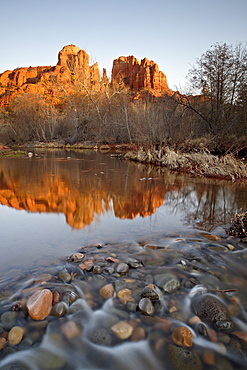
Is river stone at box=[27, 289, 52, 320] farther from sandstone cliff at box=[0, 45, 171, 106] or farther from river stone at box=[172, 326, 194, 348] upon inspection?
sandstone cliff at box=[0, 45, 171, 106]

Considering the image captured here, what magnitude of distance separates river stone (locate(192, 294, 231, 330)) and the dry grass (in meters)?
7.59

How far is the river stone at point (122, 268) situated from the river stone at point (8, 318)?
1.11 m

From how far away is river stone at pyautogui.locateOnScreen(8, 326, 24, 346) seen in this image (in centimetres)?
168

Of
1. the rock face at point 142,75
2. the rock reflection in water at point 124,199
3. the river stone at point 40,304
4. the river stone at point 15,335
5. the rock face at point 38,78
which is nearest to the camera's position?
the river stone at point 15,335

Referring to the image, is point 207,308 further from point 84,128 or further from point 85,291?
point 84,128

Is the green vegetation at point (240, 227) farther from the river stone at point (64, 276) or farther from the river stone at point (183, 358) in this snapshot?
the river stone at point (64, 276)

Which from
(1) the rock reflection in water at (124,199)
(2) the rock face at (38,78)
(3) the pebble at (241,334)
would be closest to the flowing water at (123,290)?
(3) the pebble at (241,334)

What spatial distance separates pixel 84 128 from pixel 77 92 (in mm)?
10029

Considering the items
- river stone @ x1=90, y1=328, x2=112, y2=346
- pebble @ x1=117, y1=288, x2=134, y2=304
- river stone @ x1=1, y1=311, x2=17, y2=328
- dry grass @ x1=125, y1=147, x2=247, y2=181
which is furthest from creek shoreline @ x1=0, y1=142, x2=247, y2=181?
river stone @ x1=1, y1=311, x2=17, y2=328

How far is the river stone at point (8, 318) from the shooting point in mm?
1812

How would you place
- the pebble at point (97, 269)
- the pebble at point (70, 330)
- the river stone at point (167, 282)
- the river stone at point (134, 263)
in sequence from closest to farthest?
1. the pebble at point (70, 330)
2. the river stone at point (167, 282)
3. the pebble at point (97, 269)
4. the river stone at point (134, 263)

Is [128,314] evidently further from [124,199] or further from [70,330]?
[124,199]

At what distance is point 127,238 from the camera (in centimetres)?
357

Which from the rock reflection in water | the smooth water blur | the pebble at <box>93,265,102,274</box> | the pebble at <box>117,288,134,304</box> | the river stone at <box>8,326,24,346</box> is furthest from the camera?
the rock reflection in water
